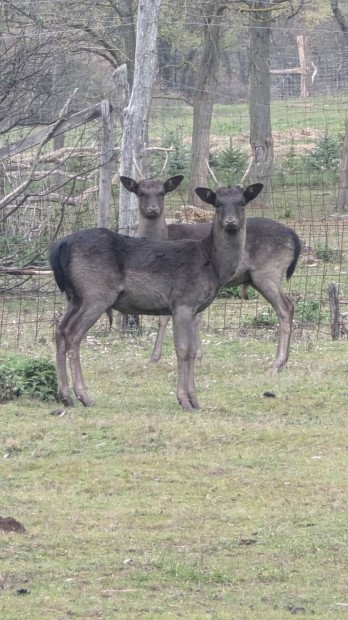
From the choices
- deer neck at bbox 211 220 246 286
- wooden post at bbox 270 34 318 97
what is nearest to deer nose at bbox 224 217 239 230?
deer neck at bbox 211 220 246 286

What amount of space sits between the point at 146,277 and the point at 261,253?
7.19 ft

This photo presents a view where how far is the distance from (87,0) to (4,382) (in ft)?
49.8

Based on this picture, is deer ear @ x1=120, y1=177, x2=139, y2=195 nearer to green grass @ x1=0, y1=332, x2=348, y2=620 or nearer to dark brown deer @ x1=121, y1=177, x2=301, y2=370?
dark brown deer @ x1=121, y1=177, x2=301, y2=370

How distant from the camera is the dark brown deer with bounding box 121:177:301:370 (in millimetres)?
11758

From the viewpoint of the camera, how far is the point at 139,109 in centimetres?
1409

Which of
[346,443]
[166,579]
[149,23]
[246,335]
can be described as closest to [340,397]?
[346,443]

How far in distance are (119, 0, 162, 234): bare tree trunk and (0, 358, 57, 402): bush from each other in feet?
12.5

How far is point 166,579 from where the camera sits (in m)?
5.90

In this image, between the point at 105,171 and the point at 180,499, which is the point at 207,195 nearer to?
the point at 180,499

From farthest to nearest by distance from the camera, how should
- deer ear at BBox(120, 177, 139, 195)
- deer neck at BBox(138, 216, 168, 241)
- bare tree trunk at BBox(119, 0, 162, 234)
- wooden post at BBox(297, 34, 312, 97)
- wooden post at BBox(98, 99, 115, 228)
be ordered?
wooden post at BBox(297, 34, 312, 97) < bare tree trunk at BBox(119, 0, 162, 234) < wooden post at BBox(98, 99, 115, 228) < deer neck at BBox(138, 216, 168, 241) < deer ear at BBox(120, 177, 139, 195)

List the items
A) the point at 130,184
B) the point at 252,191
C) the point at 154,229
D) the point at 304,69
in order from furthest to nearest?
1. the point at 304,69
2. the point at 154,229
3. the point at 130,184
4. the point at 252,191

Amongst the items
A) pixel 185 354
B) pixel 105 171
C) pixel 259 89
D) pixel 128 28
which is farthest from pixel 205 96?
pixel 185 354

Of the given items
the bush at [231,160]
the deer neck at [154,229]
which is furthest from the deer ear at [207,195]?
the bush at [231,160]

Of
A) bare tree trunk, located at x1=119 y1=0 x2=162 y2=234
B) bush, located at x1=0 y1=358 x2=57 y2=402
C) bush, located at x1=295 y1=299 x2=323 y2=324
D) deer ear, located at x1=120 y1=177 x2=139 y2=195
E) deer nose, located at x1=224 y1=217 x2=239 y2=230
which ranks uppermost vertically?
bare tree trunk, located at x1=119 y1=0 x2=162 y2=234
